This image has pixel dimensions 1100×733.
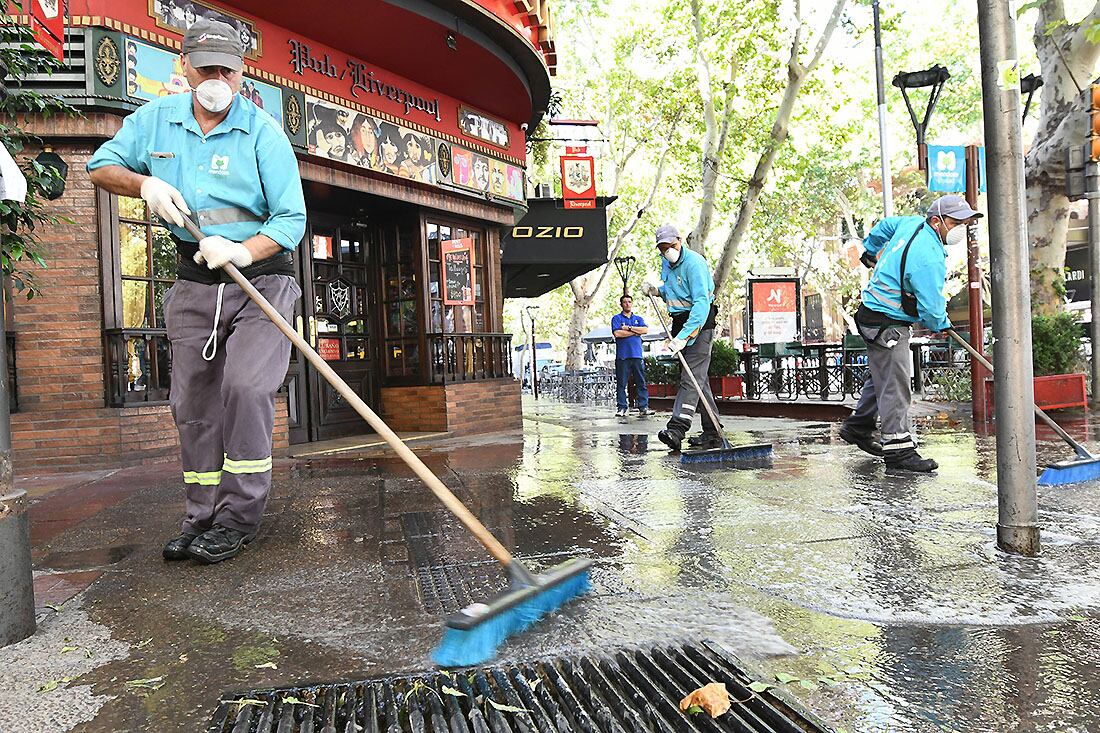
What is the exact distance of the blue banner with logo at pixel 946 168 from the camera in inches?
369

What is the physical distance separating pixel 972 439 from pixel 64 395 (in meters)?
8.09

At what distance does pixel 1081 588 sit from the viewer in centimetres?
262

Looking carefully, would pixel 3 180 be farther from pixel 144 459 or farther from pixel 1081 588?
pixel 144 459

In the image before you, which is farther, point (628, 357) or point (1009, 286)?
point (628, 357)

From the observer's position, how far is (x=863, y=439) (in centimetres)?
604

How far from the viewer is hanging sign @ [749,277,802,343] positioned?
49.2 feet

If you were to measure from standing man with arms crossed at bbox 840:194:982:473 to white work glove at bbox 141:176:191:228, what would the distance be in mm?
4317

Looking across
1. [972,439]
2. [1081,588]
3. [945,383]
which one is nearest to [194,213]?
[1081,588]

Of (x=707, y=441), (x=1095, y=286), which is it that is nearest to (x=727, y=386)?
(x=1095, y=286)

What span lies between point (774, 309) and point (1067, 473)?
1080 cm

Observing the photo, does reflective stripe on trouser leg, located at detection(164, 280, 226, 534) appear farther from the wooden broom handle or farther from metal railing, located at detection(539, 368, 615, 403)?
metal railing, located at detection(539, 368, 615, 403)

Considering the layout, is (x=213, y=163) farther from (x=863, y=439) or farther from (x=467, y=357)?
(x=467, y=357)

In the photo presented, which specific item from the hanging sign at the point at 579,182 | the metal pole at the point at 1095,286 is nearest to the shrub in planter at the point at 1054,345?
the metal pole at the point at 1095,286

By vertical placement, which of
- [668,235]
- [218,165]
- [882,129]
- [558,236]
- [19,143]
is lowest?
[218,165]
